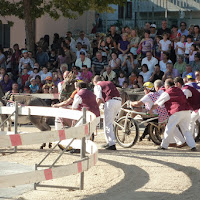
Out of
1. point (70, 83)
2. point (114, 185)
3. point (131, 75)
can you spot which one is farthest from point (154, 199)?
point (131, 75)

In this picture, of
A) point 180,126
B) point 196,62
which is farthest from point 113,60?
point 180,126

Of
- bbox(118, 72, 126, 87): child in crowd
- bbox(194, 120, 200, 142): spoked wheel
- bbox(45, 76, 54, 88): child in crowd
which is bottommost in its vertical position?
bbox(194, 120, 200, 142): spoked wheel

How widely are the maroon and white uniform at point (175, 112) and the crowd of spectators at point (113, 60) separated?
6.08 m

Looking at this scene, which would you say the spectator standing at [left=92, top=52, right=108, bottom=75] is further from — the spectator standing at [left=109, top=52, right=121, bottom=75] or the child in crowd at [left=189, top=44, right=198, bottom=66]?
the child in crowd at [left=189, top=44, right=198, bottom=66]

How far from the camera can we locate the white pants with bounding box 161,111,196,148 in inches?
520

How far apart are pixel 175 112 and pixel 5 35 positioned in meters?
17.4

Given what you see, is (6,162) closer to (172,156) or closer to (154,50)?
(172,156)

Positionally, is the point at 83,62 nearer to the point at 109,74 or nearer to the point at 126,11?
the point at 109,74

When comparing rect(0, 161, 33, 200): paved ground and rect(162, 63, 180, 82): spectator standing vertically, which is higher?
rect(162, 63, 180, 82): spectator standing

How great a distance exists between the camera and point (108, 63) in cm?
2195

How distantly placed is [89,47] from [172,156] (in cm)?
1245

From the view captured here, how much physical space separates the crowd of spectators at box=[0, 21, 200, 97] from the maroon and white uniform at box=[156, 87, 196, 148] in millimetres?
6083

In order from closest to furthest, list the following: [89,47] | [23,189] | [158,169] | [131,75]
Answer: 1. [23,189]
2. [158,169]
3. [131,75]
4. [89,47]

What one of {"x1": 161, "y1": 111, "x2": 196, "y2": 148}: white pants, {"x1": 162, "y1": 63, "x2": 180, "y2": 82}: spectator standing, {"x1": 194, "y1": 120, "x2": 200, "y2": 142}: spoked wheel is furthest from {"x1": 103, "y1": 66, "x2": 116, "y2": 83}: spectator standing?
{"x1": 161, "y1": 111, "x2": 196, "y2": 148}: white pants
